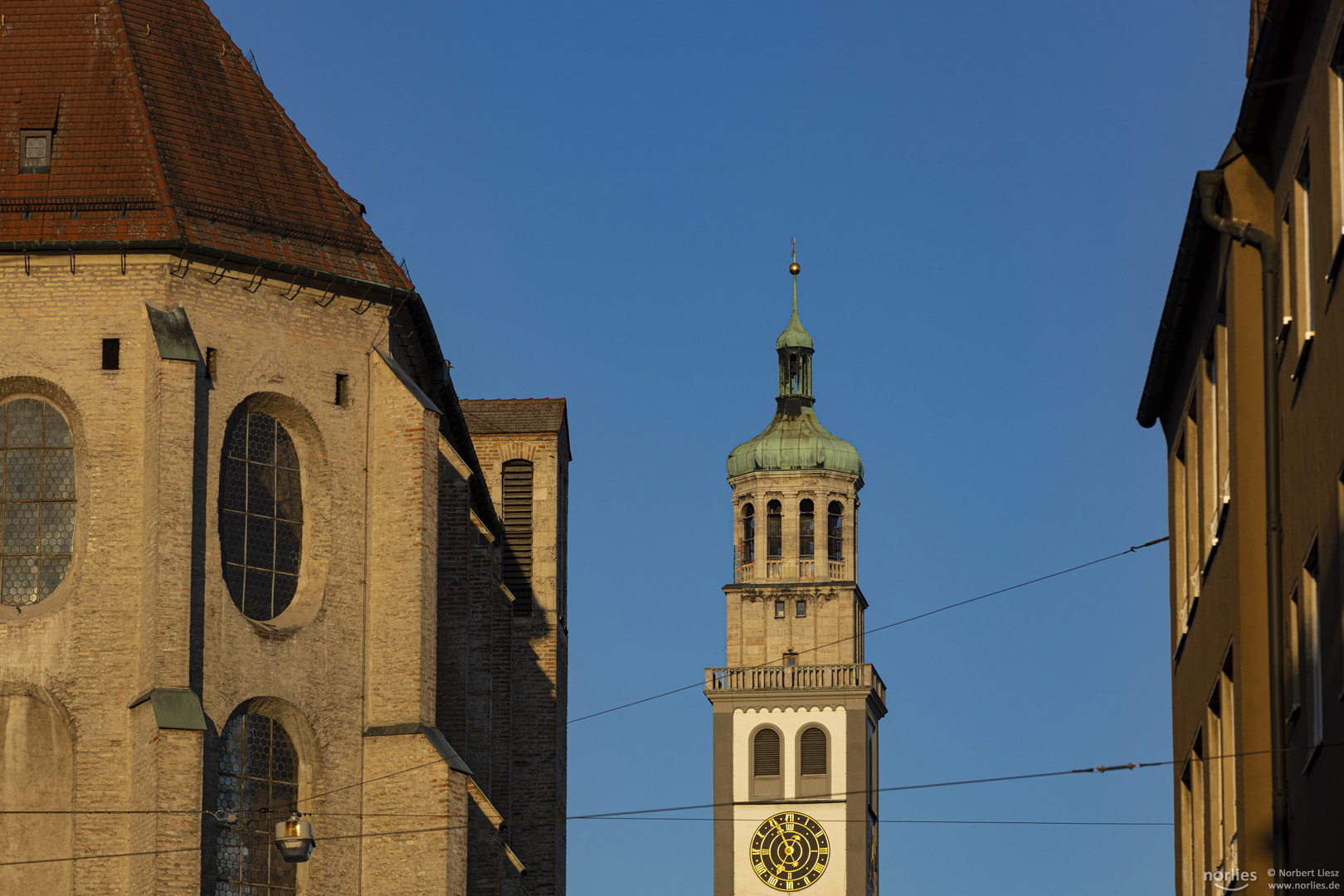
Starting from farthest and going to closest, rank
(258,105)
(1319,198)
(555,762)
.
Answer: (555,762)
(258,105)
(1319,198)

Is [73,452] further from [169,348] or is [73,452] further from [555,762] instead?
[555,762]

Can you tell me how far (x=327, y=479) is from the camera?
106ft

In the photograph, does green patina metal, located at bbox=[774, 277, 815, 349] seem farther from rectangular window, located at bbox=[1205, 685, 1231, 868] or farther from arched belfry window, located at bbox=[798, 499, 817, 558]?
rectangular window, located at bbox=[1205, 685, 1231, 868]

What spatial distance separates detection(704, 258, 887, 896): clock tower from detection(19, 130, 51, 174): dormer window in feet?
239

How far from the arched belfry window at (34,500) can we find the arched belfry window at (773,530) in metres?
83.7

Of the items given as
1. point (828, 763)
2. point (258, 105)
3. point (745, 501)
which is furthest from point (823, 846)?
point (258, 105)

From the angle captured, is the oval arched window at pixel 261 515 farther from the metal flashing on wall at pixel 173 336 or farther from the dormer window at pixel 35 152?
the dormer window at pixel 35 152

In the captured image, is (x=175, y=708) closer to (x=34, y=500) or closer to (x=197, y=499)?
(x=197, y=499)

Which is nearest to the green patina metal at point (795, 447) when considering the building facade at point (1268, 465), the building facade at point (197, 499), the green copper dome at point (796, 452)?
the green copper dome at point (796, 452)

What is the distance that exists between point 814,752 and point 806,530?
12963 mm

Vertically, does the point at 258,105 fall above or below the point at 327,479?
above

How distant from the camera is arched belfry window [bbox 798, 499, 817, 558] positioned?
114 meters

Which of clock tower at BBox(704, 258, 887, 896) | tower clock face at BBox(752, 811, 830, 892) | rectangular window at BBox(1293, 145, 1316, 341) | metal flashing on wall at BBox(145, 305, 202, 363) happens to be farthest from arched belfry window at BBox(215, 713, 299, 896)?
tower clock face at BBox(752, 811, 830, 892)

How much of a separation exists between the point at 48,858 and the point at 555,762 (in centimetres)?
1924
